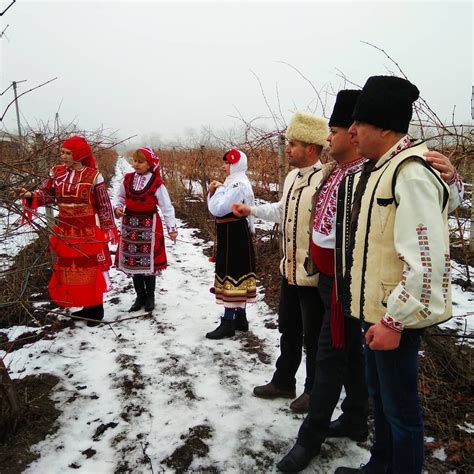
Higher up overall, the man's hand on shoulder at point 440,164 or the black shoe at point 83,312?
the man's hand on shoulder at point 440,164

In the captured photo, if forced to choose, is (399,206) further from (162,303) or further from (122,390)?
(162,303)

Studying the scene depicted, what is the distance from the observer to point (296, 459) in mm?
1948

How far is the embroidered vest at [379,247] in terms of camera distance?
53.3 inches

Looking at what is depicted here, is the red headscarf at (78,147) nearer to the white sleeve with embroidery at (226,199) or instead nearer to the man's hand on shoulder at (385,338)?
the white sleeve with embroidery at (226,199)

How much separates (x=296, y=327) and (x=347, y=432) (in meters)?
0.68

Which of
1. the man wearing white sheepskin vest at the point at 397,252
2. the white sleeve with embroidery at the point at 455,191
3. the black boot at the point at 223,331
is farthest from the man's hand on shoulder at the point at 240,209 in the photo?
the black boot at the point at 223,331

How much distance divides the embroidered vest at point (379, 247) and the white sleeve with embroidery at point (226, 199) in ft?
5.72

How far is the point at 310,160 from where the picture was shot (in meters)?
2.33

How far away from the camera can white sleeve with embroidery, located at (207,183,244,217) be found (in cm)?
321

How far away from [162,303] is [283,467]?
280 centimetres

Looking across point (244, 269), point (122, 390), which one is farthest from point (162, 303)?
point (122, 390)

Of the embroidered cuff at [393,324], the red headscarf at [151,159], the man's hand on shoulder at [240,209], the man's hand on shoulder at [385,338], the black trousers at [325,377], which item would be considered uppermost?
the red headscarf at [151,159]

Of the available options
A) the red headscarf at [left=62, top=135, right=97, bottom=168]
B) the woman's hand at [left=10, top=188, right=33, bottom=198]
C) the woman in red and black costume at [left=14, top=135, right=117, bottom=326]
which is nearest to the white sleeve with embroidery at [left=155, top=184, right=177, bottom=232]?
the woman in red and black costume at [left=14, top=135, right=117, bottom=326]

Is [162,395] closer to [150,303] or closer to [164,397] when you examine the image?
[164,397]
